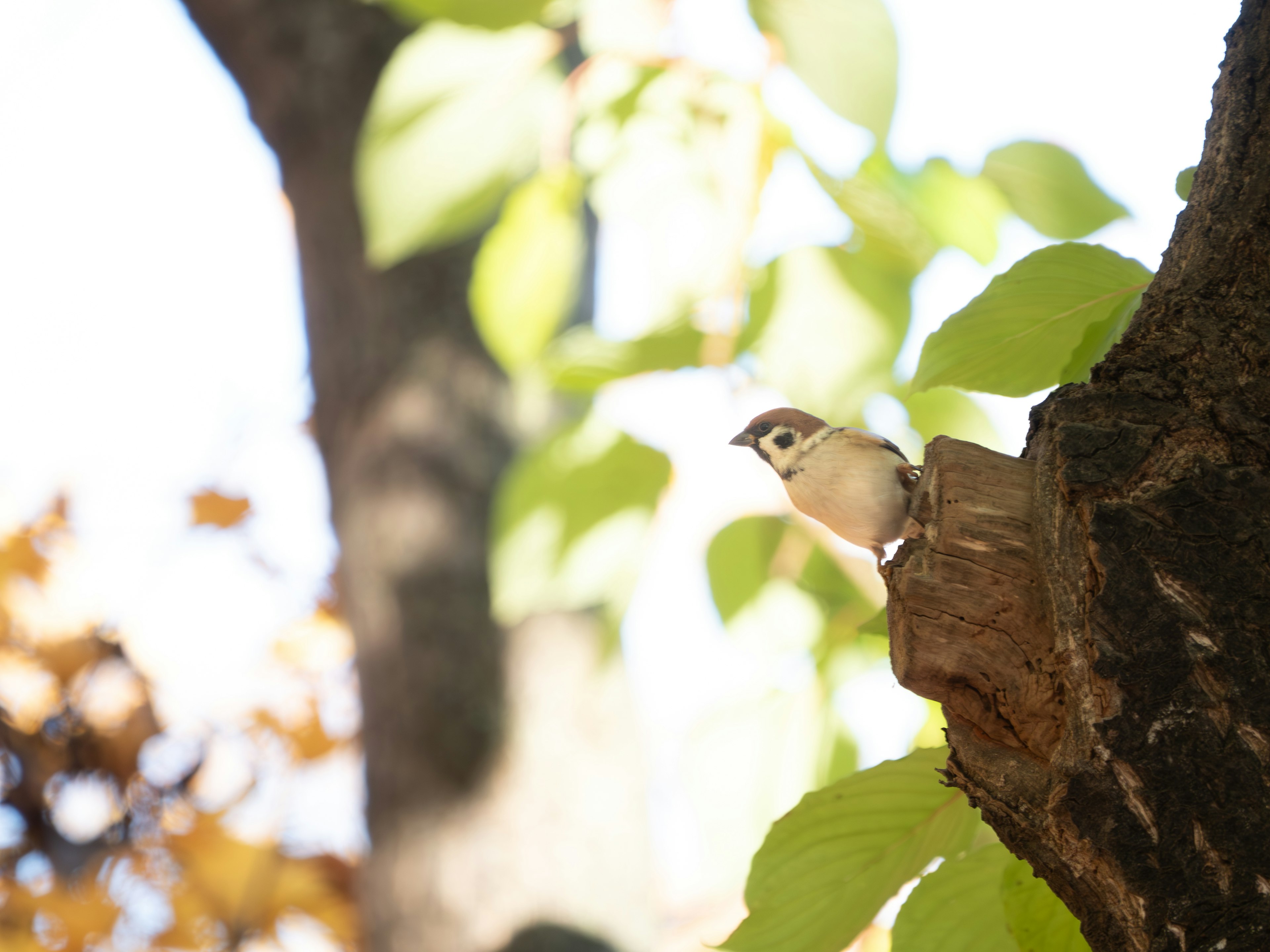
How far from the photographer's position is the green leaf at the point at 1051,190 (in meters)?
0.93

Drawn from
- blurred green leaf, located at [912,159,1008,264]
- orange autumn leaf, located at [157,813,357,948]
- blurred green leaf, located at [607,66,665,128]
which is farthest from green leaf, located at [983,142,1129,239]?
orange autumn leaf, located at [157,813,357,948]

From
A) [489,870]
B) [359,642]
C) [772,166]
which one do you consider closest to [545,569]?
[772,166]

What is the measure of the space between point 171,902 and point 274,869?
28 cm

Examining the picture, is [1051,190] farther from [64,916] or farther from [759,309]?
[64,916]

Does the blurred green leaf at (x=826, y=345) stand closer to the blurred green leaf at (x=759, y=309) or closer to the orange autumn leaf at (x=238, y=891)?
the blurred green leaf at (x=759, y=309)

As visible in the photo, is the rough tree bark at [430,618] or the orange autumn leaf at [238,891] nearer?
the rough tree bark at [430,618]

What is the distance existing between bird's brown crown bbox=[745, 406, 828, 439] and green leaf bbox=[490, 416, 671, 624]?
194 mm

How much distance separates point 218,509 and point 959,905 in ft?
10.3

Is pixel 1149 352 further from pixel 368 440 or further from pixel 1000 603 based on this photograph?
pixel 368 440

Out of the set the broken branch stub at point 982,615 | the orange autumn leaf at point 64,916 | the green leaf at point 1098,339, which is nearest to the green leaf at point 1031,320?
the green leaf at point 1098,339

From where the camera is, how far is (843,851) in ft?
2.10

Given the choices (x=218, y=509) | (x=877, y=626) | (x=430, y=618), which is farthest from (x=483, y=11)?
(x=218, y=509)

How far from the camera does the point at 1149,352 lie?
54cm

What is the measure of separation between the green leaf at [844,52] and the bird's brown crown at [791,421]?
0.82 feet
